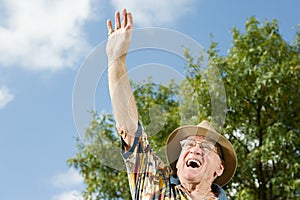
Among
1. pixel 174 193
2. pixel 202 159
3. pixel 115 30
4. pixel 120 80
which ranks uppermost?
pixel 115 30

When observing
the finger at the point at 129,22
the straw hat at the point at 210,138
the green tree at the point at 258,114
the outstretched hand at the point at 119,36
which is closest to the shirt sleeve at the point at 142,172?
the straw hat at the point at 210,138

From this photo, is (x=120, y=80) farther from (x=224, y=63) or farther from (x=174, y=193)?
(x=224, y=63)

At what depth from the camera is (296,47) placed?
11.7 m

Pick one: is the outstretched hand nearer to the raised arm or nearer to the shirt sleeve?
the raised arm

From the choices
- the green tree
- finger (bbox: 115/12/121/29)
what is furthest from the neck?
the green tree

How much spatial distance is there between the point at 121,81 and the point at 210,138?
0.59 metres

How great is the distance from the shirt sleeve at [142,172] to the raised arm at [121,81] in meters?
0.04

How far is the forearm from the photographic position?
102 inches

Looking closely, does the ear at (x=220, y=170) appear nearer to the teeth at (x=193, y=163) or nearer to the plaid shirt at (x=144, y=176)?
the teeth at (x=193, y=163)

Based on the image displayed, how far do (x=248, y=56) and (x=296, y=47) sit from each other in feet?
4.19

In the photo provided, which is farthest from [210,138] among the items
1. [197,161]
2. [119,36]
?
[119,36]

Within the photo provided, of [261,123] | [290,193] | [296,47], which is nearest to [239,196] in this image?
[290,193]

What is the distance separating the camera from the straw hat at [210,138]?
2881 millimetres

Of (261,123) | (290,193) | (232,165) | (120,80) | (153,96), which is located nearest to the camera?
(120,80)
